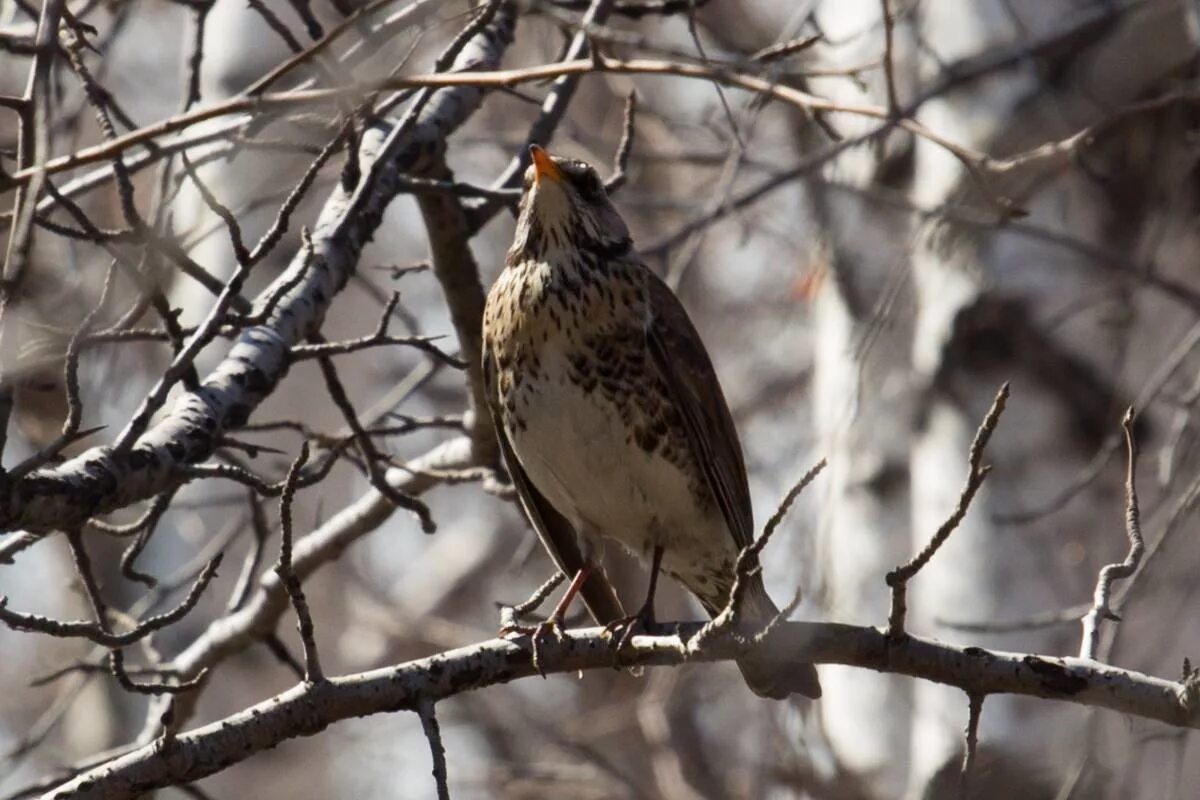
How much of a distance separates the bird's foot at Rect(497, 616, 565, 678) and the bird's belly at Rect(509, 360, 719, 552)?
0.50 meters

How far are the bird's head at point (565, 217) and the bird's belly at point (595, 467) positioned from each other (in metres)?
0.39

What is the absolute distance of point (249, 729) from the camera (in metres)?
2.97

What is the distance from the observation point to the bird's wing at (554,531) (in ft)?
14.2

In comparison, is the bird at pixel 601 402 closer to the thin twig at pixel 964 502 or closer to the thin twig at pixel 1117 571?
the thin twig at pixel 1117 571

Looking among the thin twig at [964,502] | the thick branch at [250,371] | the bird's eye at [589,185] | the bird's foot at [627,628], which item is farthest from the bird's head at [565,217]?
the thin twig at [964,502]

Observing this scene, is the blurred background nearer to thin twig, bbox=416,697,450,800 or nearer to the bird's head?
the bird's head

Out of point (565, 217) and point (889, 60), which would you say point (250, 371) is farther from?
point (889, 60)

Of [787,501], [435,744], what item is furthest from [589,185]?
[787,501]

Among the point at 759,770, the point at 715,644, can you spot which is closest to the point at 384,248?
the point at 759,770

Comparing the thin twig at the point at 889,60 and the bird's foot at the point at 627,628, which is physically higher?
the thin twig at the point at 889,60

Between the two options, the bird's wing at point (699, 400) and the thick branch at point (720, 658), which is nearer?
the thick branch at point (720, 658)

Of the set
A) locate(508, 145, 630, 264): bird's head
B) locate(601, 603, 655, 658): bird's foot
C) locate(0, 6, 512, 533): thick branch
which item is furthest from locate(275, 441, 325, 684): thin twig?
locate(508, 145, 630, 264): bird's head

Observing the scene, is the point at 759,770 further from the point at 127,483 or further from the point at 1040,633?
the point at 127,483

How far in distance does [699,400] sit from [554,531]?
0.59 metres
